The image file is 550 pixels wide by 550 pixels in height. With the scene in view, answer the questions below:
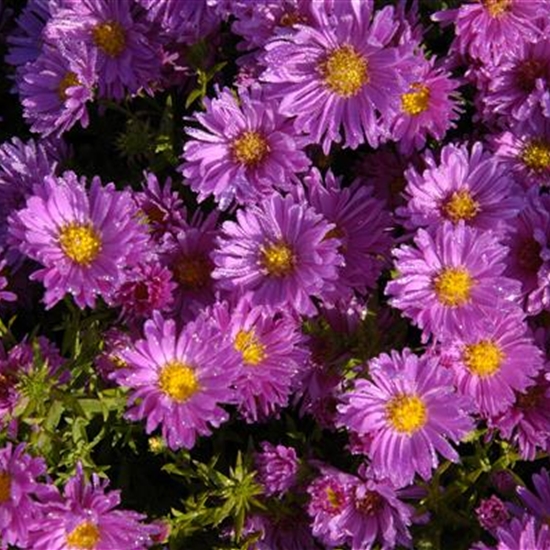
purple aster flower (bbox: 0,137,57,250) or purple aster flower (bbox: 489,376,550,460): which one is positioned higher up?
purple aster flower (bbox: 0,137,57,250)

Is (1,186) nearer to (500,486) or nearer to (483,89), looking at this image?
(483,89)

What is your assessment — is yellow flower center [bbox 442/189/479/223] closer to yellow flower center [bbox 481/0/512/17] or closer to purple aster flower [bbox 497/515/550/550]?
yellow flower center [bbox 481/0/512/17]

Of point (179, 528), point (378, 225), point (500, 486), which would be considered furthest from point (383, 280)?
point (179, 528)

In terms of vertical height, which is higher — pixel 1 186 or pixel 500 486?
pixel 1 186

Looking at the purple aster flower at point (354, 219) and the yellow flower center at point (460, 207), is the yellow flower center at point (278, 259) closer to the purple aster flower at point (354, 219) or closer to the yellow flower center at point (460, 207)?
the purple aster flower at point (354, 219)

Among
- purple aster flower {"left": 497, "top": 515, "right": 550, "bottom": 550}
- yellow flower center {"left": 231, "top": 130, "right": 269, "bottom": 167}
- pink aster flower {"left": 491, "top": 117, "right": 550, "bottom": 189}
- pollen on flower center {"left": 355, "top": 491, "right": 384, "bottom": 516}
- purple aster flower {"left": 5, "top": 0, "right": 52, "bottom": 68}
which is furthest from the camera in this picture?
purple aster flower {"left": 5, "top": 0, "right": 52, "bottom": 68}

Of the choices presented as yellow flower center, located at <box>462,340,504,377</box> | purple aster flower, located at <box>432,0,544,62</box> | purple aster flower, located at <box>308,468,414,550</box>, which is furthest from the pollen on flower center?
purple aster flower, located at <box>432,0,544,62</box>

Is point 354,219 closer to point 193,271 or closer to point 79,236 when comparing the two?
point 193,271
